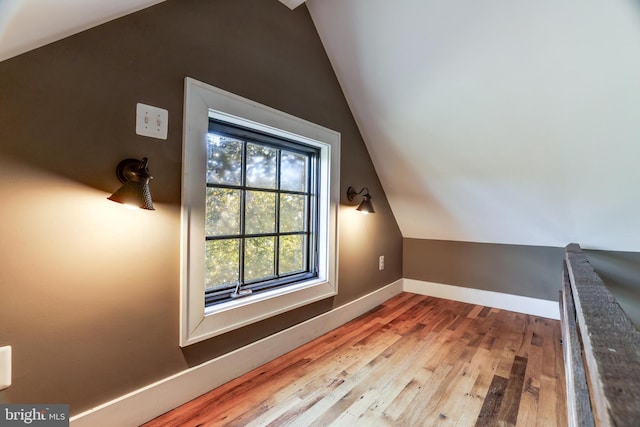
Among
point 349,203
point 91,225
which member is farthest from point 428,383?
point 91,225

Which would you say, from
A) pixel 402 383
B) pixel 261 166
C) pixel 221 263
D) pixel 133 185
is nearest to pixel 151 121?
pixel 133 185

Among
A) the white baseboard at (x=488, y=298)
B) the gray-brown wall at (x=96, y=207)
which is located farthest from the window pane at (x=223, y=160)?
the white baseboard at (x=488, y=298)

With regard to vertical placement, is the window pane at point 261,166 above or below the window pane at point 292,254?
above

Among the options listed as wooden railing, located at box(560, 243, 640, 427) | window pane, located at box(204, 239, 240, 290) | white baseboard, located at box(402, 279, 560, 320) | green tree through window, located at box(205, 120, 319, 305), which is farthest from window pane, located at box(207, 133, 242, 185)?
white baseboard, located at box(402, 279, 560, 320)

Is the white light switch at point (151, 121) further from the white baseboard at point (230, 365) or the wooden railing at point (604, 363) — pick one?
the wooden railing at point (604, 363)

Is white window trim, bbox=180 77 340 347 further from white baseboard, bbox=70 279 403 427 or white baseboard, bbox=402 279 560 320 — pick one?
white baseboard, bbox=402 279 560 320

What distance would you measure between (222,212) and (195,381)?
2.82 feet

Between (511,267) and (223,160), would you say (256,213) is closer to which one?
(223,160)

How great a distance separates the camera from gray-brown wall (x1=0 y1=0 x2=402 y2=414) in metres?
0.93

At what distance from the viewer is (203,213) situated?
4.51 ft

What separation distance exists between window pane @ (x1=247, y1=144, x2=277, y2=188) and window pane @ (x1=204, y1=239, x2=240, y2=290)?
0.40 metres

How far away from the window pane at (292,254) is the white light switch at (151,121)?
3.24 feet

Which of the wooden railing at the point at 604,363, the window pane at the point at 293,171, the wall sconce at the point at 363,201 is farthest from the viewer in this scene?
the wall sconce at the point at 363,201

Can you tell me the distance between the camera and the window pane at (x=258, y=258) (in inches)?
67.9
